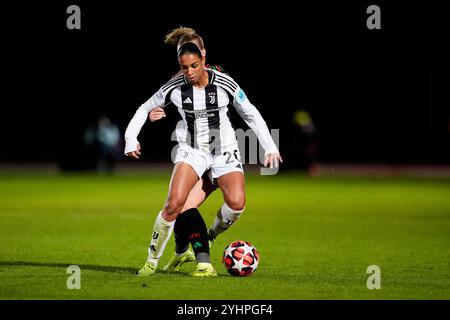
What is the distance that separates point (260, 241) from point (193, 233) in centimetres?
357

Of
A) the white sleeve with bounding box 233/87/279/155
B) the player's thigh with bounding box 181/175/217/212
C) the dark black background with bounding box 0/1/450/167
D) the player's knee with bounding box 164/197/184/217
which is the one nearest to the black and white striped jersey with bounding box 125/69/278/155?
the white sleeve with bounding box 233/87/279/155

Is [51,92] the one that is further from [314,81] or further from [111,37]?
[314,81]

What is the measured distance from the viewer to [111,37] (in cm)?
3180

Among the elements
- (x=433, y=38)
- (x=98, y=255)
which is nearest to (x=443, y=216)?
(x=98, y=255)

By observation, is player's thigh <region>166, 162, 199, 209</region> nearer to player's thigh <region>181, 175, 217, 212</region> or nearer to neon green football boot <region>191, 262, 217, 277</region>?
player's thigh <region>181, 175, 217, 212</region>

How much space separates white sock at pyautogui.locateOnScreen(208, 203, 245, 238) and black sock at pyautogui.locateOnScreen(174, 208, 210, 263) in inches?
14.1

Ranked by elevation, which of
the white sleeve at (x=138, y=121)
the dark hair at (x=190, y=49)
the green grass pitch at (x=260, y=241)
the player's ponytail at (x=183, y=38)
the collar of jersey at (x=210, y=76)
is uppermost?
the player's ponytail at (x=183, y=38)

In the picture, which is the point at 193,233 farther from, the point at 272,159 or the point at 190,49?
the point at 190,49

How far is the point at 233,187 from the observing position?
8.56 meters

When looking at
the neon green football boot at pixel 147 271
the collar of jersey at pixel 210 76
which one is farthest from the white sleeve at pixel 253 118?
the neon green football boot at pixel 147 271

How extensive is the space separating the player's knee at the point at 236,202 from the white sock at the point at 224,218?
0.07 metres

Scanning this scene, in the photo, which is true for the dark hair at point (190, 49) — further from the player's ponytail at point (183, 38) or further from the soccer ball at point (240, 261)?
the soccer ball at point (240, 261)

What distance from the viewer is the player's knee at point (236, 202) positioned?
8578mm

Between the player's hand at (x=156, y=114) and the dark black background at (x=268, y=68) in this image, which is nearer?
the player's hand at (x=156, y=114)
